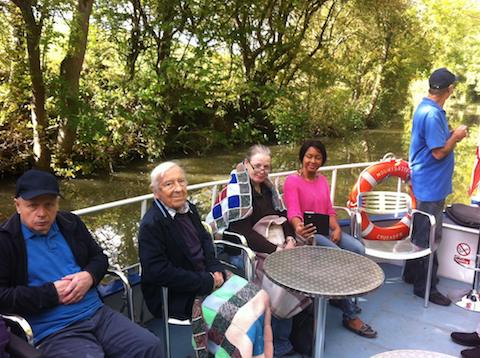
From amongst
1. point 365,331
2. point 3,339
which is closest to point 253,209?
point 365,331

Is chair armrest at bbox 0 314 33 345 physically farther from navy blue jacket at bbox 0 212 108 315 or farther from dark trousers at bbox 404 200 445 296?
dark trousers at bbox 404 200 445 296

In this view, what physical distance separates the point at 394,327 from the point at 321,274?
104cm

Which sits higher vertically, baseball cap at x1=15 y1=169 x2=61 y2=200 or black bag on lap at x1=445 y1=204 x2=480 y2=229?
baseball cap at x1=15 y1=169 x2=61 y2=200

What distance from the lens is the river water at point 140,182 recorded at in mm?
6470

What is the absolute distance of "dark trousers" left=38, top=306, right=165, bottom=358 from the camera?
165 cm

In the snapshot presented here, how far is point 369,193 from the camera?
3371 mm

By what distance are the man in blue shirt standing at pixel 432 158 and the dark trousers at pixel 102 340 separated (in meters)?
2.02

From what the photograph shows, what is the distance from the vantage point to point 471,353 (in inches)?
91.7

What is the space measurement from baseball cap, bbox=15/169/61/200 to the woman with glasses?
3.49ft

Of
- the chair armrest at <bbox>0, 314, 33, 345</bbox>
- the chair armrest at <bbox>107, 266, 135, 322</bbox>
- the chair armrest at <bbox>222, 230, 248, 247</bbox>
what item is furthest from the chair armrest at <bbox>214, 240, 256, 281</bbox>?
the chair armrest at <bbox>0, 314, 33, 345</bbox>

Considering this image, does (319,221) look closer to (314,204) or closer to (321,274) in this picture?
(314,204)

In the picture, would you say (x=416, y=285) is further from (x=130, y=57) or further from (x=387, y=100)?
(x=387, y=100)

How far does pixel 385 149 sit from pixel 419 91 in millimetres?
7199

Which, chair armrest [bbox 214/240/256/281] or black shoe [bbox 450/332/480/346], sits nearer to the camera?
chair armrest [bbox 214/240/256/281]
